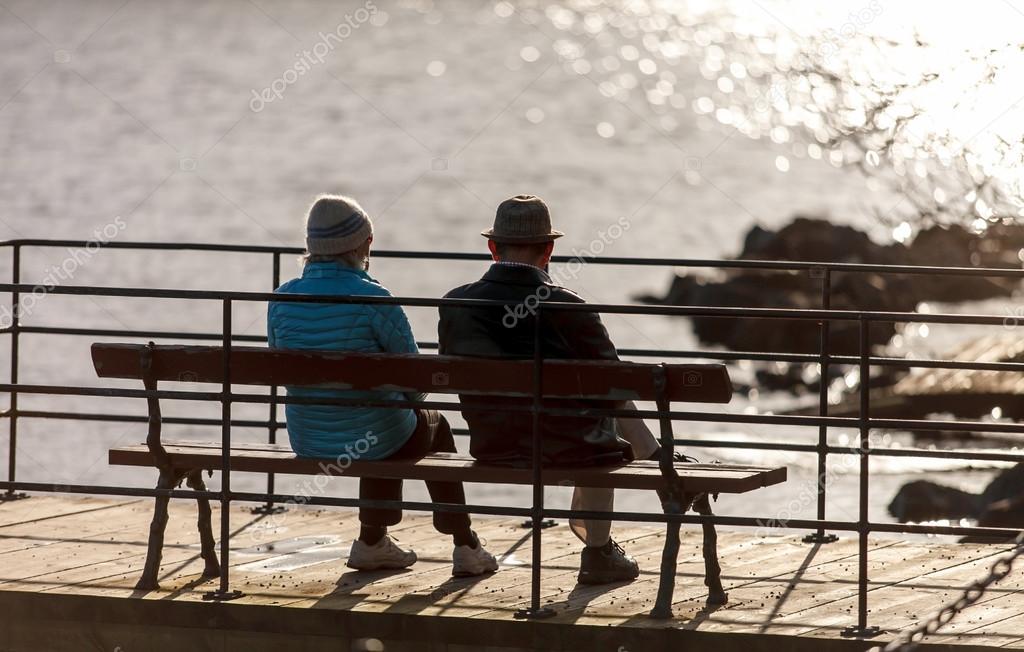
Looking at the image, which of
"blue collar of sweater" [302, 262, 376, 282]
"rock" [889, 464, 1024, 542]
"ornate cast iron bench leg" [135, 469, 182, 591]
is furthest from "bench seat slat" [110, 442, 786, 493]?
"rock" [889, 464, 1024, 542]

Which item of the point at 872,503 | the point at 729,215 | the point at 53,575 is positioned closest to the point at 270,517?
the point at 53,575

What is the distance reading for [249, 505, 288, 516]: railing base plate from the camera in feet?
28.8

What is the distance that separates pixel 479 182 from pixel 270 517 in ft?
153

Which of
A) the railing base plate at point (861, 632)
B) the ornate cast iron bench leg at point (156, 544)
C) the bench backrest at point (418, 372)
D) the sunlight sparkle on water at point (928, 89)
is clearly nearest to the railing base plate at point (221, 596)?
the ornate cast iron bench leg at point (156, 544)

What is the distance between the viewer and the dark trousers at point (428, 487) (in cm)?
722

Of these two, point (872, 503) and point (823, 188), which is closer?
point (872, 503)

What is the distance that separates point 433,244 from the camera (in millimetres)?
43531

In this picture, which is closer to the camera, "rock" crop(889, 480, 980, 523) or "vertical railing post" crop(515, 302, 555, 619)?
"vertical railing post" crop(515, 302, 555, 619)

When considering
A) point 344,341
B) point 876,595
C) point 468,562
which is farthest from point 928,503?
point 344,341

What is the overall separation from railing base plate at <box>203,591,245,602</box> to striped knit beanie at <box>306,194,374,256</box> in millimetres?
1408

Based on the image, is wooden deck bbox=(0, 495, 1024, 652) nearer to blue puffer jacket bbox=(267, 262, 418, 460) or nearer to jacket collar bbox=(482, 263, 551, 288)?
blue puffer jacket bbox=(267, 262, 418, 460)

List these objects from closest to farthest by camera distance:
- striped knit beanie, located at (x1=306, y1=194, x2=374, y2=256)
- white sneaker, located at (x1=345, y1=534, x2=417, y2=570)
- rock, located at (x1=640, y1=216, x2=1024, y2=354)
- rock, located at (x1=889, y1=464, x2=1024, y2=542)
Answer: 1. striped knit beanie, located at (x1=306, y1=194, x2=374, y2=256)
2. white sneaker, located at (x1=345, y1=534, x2=417, y2=570)
3. rock, located at (x1=889, y1=464, x2=1024, y2=542)
4. rock, located at (x1=640, y1=216, x2=1024, y2=354)

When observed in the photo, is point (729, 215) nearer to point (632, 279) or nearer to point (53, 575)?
point (632, 279)

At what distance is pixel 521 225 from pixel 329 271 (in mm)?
810
